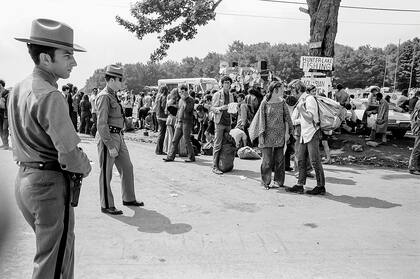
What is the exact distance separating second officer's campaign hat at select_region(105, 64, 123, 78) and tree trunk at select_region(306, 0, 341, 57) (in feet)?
28.4

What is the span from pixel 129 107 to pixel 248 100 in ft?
35.9

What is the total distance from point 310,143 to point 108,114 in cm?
344

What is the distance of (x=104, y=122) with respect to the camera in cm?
591

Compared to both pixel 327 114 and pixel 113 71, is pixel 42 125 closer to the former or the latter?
pixel 113 71

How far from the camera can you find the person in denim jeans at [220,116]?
911 cm

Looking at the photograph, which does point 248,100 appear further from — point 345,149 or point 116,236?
point 116,236

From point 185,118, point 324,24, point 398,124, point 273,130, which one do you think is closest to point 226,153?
point 185,118

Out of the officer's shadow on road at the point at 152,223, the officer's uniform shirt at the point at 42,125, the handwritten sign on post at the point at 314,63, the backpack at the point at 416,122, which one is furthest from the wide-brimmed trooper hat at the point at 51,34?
the handwritten sign on post at the point at 314,63

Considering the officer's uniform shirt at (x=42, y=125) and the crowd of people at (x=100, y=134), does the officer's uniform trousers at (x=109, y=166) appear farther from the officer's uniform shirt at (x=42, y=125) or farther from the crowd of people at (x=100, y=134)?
the officer's uniform shirt at (x=42, y=125)

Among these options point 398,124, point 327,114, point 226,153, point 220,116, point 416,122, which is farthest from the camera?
point 398,124

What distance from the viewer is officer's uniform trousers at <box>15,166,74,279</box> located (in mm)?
2961

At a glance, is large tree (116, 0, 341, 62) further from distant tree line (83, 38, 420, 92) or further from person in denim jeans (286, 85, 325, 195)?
distant tree line (83, 38, 420, 92)

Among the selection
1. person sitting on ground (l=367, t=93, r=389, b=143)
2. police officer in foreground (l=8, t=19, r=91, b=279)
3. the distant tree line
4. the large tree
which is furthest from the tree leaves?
the distant tree line

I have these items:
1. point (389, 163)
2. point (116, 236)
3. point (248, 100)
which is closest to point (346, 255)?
point (116, 236)
